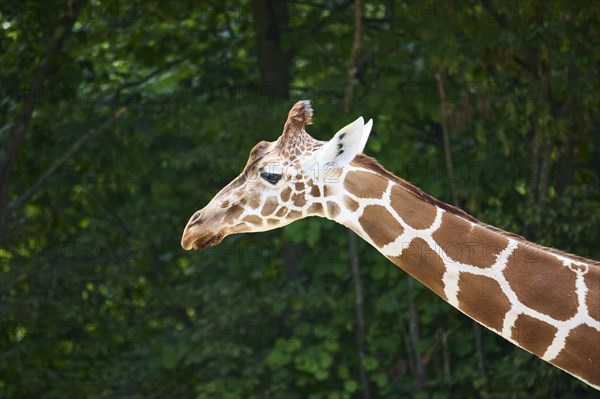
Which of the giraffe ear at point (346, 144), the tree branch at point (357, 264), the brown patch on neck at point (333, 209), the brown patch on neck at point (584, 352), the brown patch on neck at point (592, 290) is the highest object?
the giraffe ear at point (346, 144)

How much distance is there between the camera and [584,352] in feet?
14.9

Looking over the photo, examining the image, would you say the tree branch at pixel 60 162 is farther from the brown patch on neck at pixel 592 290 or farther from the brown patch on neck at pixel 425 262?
the brown patch on neck at pixel 592 290

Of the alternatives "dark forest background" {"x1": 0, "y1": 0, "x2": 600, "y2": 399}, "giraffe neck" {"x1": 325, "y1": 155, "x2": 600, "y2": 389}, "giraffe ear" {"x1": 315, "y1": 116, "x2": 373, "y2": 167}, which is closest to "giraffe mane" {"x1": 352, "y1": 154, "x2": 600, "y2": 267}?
"giraffe neck" {"x1": 325, "y1": 155, "x2": 600, "y2": 389}

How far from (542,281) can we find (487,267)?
0.83 feet

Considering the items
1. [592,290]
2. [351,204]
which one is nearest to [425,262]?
[351,204]

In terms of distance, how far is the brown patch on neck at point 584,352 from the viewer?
14.8 feet

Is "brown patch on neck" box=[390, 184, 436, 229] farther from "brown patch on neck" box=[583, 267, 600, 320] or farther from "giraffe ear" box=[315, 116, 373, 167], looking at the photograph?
"brown patch on neck" box=[583, 267, 600, 320]

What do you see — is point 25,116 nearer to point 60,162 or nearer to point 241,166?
point 60,162

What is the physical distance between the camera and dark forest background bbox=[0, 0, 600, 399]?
8.84 metres

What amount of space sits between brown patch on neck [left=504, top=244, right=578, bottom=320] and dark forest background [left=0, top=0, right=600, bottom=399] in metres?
3.89

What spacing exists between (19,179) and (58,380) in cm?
194

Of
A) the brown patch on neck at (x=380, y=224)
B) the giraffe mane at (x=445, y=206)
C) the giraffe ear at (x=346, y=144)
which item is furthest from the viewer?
the brown patch on neck at (x=380, y=224)

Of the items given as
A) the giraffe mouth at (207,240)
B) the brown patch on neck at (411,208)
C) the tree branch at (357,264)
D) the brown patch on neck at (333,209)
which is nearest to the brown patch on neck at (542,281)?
the brown patch on neck at (411,208)

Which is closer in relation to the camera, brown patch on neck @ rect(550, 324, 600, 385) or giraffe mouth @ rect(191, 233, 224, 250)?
brown patch on neck @ rect(550, 324, 600, 385)
